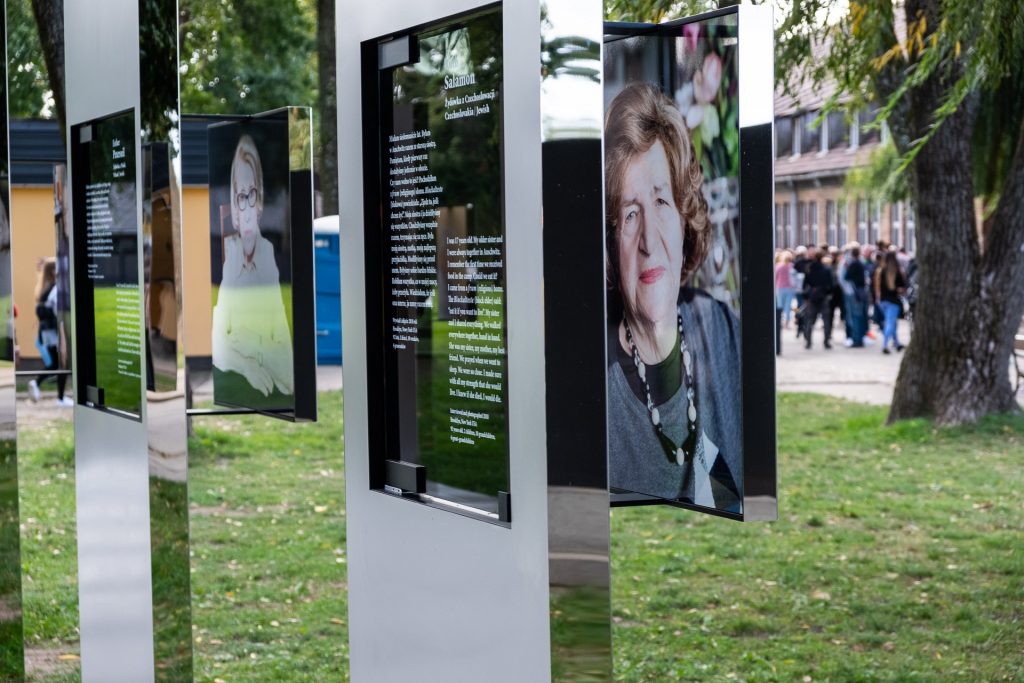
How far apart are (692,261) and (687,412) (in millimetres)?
437

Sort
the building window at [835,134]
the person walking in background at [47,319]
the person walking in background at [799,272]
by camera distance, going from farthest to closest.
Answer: the building window at [835,134] < the person walking in background at [799,272] < the person walking in background at [47,319]

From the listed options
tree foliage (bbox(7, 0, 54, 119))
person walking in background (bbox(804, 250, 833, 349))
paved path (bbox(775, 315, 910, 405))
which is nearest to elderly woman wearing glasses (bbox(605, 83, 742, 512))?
tree foliage (bbox(7, 0, 54, 119))

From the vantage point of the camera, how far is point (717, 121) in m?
4.18

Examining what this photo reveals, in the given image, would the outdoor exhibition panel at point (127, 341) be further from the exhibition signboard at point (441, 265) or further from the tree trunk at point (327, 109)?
the tree trunk at point (327, 109)

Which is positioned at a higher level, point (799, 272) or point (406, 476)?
point (799, 272)

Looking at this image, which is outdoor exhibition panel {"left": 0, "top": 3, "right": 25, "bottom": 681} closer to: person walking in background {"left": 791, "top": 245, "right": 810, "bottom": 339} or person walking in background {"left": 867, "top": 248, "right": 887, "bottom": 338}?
person walking in background {"left": 867, "top": 248, "right": 887, "bottom": 338}

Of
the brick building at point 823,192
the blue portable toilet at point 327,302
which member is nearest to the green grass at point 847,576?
the blue portable toilet at point 327,302

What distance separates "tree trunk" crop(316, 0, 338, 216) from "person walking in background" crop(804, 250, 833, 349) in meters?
11.7

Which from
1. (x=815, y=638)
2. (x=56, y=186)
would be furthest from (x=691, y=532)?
(x=56, y=186)

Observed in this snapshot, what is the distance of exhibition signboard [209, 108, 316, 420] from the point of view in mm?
6820

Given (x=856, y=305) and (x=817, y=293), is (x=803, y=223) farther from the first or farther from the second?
(x=817, y=293)

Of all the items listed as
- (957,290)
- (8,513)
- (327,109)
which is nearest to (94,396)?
(8,513)

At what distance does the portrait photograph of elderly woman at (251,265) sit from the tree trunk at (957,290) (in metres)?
7.31

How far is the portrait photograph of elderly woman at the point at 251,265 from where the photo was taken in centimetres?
695
